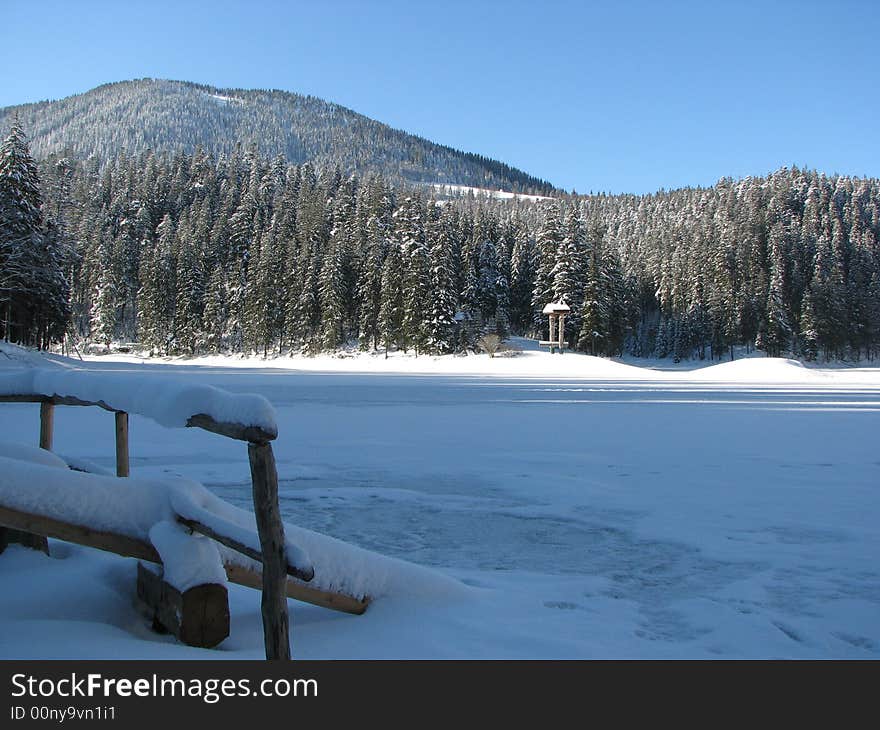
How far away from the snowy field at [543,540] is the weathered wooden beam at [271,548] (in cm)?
71

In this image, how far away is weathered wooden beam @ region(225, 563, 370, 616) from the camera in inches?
141

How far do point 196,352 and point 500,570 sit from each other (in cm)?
7104

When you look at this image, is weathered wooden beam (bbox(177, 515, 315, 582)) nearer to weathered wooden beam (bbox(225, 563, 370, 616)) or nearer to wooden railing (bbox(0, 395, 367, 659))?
wooden railing (bbox(0, 395, 367, 659))

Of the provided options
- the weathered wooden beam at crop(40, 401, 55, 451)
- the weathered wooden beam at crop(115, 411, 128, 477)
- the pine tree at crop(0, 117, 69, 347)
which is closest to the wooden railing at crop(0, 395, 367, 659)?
the weathered wooden beam at crop(115, 411, 128, 477)

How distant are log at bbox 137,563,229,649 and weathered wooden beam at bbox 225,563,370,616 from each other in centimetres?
32

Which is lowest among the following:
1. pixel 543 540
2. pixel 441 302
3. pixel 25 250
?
pixel 543 540

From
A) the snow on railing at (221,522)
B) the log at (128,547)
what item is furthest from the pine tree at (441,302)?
the snow on railing at (221,522)

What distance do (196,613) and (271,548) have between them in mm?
953

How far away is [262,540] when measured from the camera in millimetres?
2584

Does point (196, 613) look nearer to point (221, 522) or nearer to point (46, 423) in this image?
point (221, 522)

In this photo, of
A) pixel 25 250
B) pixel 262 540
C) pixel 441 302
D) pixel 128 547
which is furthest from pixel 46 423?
pixel 441 302

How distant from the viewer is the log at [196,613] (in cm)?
318

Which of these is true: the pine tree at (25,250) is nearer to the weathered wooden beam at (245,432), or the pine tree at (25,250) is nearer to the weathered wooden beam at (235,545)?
the weathered wooden beam at (235,545)
